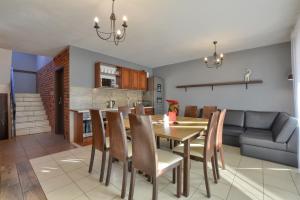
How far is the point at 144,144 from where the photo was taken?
5.16ft

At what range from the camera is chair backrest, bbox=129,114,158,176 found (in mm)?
1513

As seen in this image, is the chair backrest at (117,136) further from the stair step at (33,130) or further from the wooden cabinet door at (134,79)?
the stair step at (33,130)

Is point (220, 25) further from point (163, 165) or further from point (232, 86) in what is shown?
point (163, 165)

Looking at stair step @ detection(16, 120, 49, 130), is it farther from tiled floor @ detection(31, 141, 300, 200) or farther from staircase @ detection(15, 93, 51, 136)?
tiled floor @ detection(31, 141, 300, 200)

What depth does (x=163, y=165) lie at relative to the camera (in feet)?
5.34

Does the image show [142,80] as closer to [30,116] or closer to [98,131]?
[98,131]

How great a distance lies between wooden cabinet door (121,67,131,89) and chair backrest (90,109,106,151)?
2659 millimetres

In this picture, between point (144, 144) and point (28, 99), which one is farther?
point (28, 99)

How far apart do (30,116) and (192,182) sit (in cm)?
573

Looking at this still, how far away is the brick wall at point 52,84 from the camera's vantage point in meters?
3.99

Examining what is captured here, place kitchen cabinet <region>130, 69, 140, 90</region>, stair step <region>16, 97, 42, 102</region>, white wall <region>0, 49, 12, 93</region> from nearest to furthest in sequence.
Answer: white wall <region>0, 49, 12, 93</region> < kitchen cabinet <region>130, 69, 140, 90</region> < stair step <region>16, 97, 42, 102</region>

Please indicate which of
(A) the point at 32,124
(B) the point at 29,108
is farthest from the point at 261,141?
(B) the point at 29,108

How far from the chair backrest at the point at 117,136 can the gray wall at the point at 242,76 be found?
3734 mm

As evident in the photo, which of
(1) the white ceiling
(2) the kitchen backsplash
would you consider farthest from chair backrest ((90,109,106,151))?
(2) the kitchen backsplash
